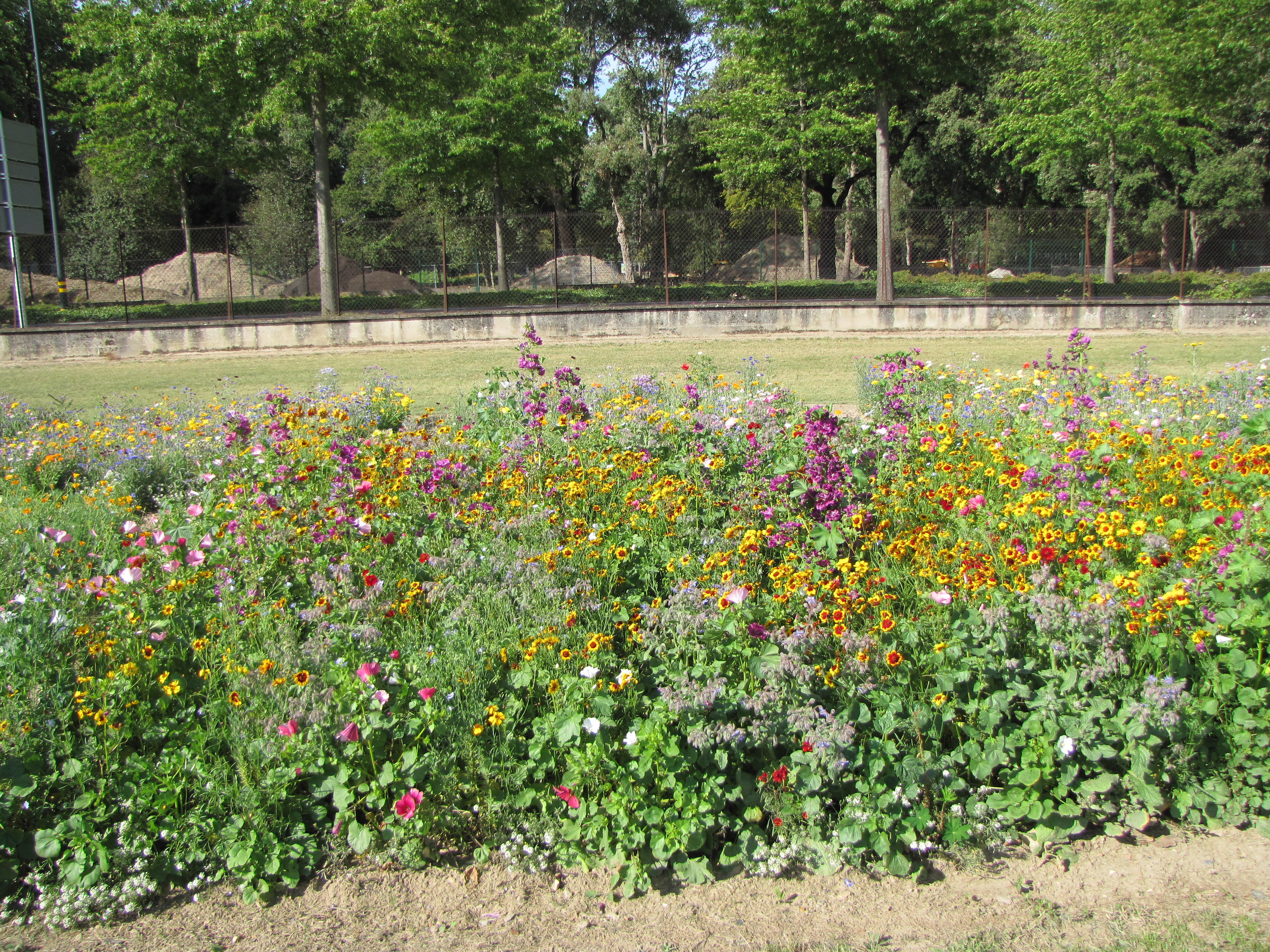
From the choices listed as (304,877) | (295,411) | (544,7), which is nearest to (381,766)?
(304,877)

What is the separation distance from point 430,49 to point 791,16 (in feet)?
25.7

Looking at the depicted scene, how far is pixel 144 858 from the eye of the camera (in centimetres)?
297

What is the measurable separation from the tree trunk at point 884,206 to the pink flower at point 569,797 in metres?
18.7

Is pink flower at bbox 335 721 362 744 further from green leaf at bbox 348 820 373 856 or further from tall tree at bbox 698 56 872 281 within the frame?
tall tree at bbox 698 56 872 281

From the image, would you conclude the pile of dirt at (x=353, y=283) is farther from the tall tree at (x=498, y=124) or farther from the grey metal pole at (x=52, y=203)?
the grey metal pole at (x=52, y=203)

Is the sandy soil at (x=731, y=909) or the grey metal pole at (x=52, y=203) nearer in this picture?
the sandy soil at (x=731, y=909)

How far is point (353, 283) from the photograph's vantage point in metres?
30.3

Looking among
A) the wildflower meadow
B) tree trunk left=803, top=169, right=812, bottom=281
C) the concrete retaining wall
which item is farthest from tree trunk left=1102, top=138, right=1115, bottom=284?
the wildflower meadow

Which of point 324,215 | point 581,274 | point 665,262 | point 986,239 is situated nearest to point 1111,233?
point 986,239

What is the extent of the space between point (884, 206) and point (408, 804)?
2012cm

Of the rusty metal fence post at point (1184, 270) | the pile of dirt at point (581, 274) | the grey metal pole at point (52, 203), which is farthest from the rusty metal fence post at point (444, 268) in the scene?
the rusty metal fence post at point (1184, 270)

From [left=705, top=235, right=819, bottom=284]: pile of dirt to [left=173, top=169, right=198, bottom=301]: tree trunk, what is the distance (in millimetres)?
12063

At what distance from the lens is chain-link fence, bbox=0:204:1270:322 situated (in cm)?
2242

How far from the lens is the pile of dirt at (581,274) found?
957 inches
